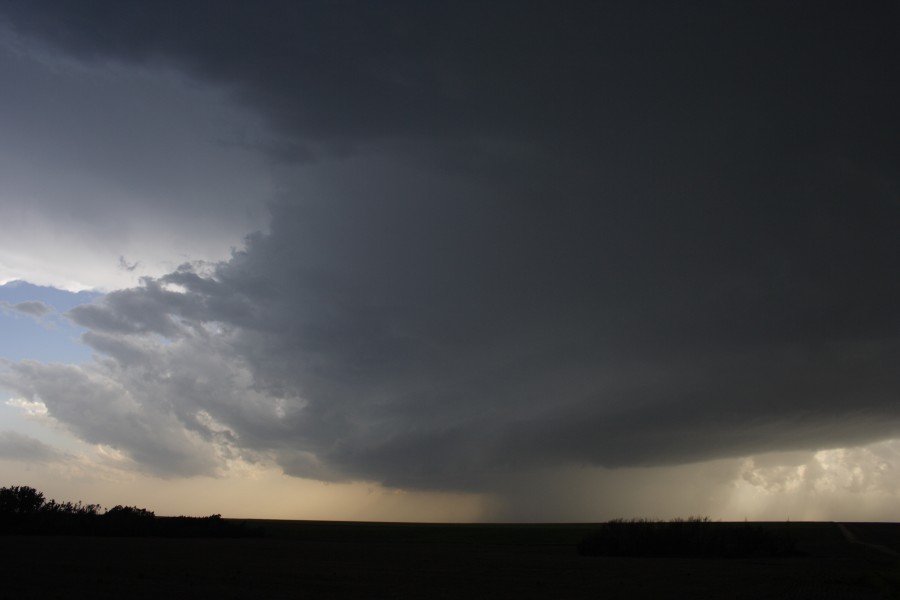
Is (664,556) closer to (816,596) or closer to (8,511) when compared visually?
(816,596)

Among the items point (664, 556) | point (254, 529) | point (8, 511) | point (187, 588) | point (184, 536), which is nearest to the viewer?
point (187, 588)

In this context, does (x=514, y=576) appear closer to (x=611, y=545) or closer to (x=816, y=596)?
(x=816, y=596)

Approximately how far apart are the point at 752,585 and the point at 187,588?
32.6m

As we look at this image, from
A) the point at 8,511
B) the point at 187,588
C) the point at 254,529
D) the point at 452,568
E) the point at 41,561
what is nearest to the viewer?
the point at 187,588

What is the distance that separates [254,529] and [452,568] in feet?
229

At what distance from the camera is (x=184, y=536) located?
3799 inches

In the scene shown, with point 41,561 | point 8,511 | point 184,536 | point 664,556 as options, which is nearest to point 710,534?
point 664,556

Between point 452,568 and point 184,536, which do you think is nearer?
point 452,568

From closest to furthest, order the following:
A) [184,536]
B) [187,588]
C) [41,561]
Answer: [187,588], [41,561], [184,536]

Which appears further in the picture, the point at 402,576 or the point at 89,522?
the point at 89,522

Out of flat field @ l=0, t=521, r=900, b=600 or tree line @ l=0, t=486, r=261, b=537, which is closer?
flat field @ l=0, t=521, r=900, b=600

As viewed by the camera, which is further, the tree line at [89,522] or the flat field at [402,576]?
the tree line at [89,522]

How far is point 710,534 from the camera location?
73.1 m

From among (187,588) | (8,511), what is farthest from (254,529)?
(187,588)
